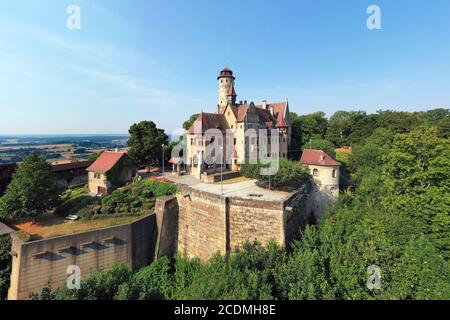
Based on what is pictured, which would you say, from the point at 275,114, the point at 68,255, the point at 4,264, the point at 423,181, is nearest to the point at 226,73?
the point at 275,114

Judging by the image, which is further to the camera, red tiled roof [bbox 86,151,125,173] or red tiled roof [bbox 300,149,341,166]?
red tiled roof [bbox 86,151,125,173]

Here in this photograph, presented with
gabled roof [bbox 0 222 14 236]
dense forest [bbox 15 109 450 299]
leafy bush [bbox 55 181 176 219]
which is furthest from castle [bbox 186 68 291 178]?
gabled roof [bbox 0 222 14 236]

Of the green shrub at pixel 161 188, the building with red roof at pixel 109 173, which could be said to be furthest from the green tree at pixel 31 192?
the green shrub at pixel 161 188

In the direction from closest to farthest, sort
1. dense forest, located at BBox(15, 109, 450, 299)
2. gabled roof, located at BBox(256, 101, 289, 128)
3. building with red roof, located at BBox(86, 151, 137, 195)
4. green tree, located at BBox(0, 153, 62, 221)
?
dense forest, located at BBox(15, 109, 450, 299)
green tree, located at BBox(0, 153, 62, 221)
building with red roof, located at BBox(86, 151, 137, 195)
gabled roof, located at BBox(256, 101, 289, 128)

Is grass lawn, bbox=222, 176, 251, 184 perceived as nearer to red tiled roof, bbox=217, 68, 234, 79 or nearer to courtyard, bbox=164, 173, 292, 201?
courtyard, bbox=164, 173, 292, 201

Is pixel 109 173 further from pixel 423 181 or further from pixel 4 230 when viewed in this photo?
pixel 423 181

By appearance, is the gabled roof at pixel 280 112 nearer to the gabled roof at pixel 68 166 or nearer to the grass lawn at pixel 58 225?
the grass lawn at pixel 58 225
